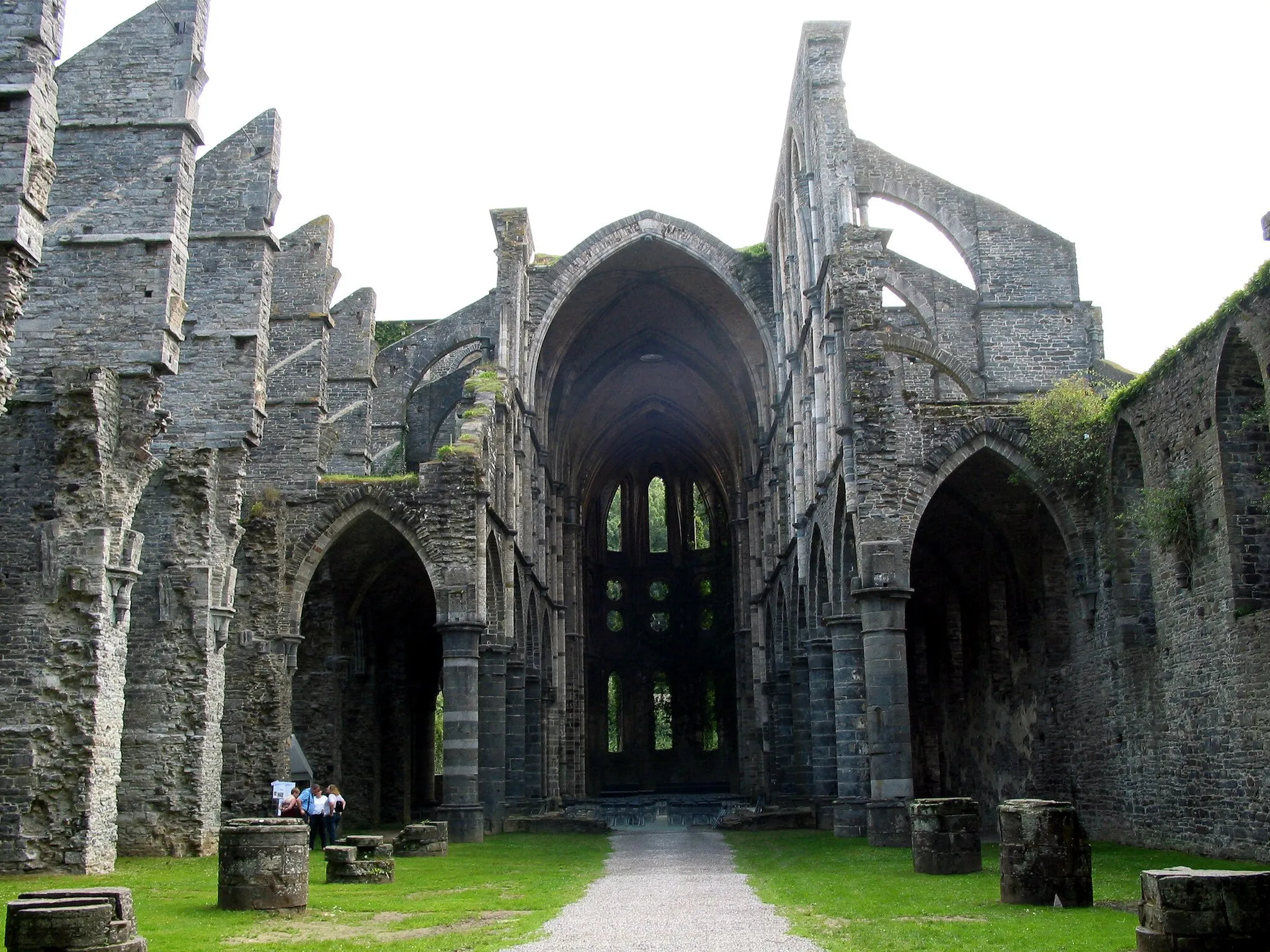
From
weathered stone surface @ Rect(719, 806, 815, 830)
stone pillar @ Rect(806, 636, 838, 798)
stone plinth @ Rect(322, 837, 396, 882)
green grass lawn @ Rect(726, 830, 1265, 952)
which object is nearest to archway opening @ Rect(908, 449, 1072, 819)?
Result: stone pillar @ Rect(806, 636, 838, 798)

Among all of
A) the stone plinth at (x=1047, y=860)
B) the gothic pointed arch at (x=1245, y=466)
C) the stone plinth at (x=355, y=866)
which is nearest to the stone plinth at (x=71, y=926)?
the stone plinth at (x=355, y=866)

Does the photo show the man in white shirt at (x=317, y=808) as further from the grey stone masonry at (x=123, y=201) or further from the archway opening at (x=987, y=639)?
the archway opening at (x=987, y=639)

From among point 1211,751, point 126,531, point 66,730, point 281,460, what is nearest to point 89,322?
point 126,531

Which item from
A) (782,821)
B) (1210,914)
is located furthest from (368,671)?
(1210,914)

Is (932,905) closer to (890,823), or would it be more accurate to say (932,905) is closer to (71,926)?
(71,926)

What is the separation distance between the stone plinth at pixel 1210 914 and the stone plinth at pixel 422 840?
42.1ft

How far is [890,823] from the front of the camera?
18125 millimetres

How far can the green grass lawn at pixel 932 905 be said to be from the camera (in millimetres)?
8656

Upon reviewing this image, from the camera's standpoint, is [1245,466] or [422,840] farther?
[422,840]

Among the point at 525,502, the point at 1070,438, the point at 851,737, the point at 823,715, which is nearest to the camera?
the point at 1070,438

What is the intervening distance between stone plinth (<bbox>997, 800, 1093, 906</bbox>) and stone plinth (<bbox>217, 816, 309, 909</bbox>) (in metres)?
6.08

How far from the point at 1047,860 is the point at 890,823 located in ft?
25.6

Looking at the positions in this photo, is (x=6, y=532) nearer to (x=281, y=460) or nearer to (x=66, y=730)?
(x=66, y=730)

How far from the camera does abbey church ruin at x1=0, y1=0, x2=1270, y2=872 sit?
49.3 ft
